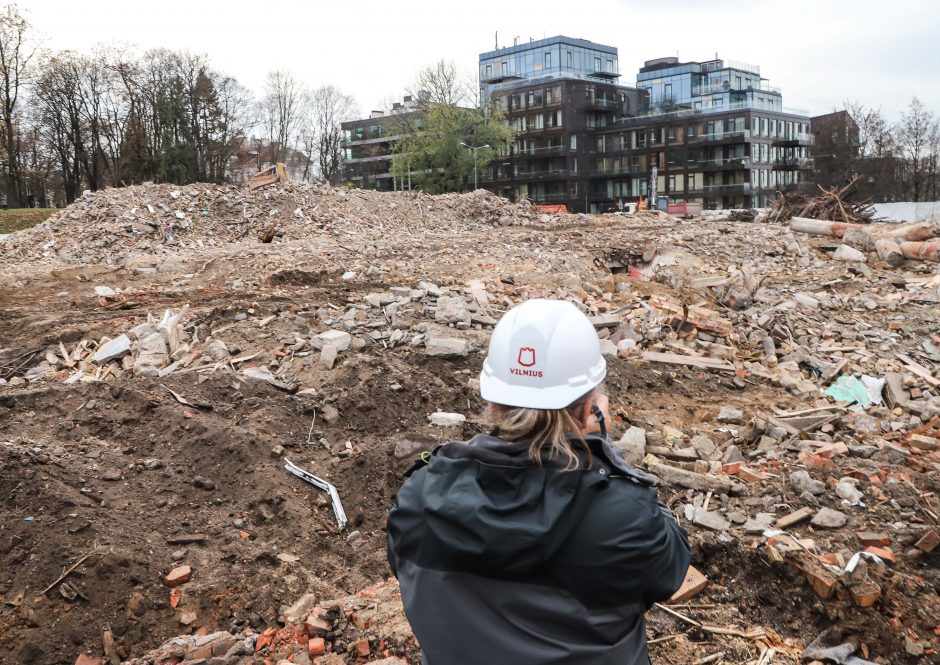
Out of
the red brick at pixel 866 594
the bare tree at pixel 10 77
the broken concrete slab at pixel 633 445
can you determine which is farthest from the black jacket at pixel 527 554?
the bare tree at pixel 10 77

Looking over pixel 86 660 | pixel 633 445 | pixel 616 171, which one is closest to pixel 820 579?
pixel 633 445

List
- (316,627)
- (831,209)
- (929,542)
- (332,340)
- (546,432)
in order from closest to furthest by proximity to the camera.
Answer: (546,432)
(316,627)
(929,542)
(332,340)
(831,209)

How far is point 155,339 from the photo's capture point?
8.92 metres

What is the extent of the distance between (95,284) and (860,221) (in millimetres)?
20792

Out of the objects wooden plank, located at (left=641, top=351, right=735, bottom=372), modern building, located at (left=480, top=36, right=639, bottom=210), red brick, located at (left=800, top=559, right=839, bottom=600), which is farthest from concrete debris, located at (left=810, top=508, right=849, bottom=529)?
modern building, located at (left=480, top=36, right=639, bottom=210)

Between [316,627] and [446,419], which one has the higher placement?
[446,419]

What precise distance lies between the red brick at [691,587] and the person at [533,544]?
90.8 inches

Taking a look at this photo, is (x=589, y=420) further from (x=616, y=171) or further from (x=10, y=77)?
(x=616, y=171)

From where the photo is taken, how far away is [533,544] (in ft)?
5.51

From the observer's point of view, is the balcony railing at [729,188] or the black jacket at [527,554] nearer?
the black jacket at [527,554]

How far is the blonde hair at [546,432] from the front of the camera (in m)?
1.77

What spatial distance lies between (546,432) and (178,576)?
3.70m

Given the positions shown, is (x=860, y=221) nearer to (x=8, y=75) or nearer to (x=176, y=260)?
(x=176, y=260)

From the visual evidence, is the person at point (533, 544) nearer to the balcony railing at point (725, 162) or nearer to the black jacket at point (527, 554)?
the black jacket at point (527, 554)
